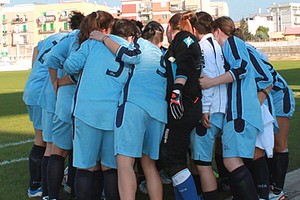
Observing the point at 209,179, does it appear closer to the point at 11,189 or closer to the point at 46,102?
the point at 46,102

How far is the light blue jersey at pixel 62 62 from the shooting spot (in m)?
4.67

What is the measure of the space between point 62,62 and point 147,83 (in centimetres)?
89

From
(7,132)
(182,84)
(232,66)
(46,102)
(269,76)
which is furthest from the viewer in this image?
(7,132)

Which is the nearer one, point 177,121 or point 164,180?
point 177,121

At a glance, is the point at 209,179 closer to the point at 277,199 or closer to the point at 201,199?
the point at 201,199

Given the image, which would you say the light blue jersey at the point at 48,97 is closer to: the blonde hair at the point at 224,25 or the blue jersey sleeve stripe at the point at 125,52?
the blue jersey sleeve stripe at the point at 125,52

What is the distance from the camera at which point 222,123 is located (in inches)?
179

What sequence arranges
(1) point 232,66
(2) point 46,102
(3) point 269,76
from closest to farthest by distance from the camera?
1. (1) point 232,66
2. (3) point 269,76
3. (2) point 46,102

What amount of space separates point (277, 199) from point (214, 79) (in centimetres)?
145

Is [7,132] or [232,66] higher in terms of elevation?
[232,66]

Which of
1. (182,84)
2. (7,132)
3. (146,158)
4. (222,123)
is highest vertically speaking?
(182,84)

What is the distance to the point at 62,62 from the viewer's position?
15.4 ft

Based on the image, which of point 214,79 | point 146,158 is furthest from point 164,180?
point 214,79

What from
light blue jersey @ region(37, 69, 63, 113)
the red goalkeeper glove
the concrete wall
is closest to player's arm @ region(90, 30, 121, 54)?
the red goalkeeper glove
